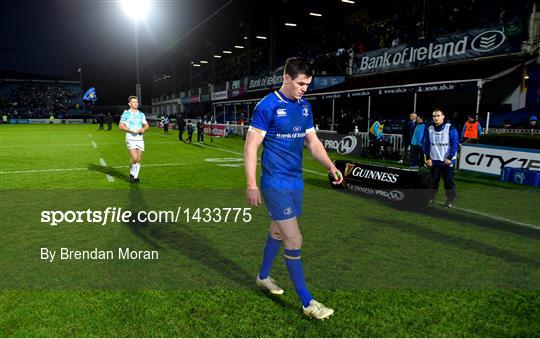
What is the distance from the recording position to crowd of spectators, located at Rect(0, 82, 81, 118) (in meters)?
79.8

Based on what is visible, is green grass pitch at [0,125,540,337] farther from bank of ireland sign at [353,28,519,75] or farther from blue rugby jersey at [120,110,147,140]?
bank of ireland sign at [353,28,519,75]

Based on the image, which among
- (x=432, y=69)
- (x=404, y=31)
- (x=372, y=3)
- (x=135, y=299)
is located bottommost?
(x=135, y=299)

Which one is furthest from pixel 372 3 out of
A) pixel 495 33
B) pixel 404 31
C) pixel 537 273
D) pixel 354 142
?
pixel 537 273

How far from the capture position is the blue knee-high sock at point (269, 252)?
151 inches

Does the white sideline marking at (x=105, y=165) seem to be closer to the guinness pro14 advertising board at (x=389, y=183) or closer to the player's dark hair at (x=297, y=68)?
the guinness pro14 advertising board at (x=389, y=183)

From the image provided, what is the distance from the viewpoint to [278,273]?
4.53m

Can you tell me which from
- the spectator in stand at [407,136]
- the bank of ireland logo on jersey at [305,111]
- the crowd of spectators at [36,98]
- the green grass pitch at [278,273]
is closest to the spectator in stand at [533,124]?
the spectator in stand at [407,136]

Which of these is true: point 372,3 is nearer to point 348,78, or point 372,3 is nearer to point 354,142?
point 348,78

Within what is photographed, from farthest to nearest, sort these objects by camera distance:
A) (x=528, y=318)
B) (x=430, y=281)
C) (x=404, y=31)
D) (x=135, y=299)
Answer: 1. (x=404, y=31)
2. (x=430, y=281)
3. (x=135, y=299)
4. (x=528, y=318)

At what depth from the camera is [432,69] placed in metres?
19.1

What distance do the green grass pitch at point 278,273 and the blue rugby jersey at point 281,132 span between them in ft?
4.29

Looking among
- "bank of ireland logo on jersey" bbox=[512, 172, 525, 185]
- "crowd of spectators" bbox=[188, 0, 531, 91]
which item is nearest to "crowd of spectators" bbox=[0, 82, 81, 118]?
"crowd of spectators" bbox=[188, 0, 531, 91]

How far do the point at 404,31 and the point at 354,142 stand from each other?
1002 cm

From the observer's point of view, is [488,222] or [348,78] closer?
[488,222]
